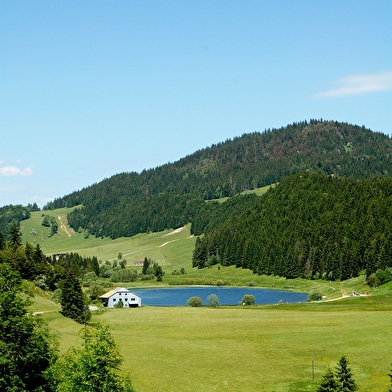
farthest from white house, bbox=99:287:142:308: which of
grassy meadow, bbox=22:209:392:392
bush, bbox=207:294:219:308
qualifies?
grassy meadow, bbox=22:209:392:392

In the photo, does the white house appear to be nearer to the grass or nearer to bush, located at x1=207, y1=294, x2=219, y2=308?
bush, located at x1=207, y1=294, x2=219, y2=308

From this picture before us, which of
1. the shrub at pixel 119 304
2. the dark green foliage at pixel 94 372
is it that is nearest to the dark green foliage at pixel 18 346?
the dark green foliage at pixel 94 372

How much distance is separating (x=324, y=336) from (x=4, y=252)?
69.2 m

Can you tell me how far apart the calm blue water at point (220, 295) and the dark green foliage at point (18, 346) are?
101919 millimetres

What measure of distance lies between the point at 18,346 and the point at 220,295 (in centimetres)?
13439

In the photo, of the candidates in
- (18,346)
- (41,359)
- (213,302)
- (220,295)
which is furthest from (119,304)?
(18,346)

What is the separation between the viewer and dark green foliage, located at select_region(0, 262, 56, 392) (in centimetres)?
4041

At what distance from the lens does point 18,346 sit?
41.6 m

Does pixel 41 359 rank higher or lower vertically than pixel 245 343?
higher

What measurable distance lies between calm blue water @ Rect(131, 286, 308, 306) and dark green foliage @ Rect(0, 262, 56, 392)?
102 meters

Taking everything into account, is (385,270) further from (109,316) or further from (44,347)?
(44,347)

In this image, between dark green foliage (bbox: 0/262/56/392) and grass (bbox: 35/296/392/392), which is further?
grass (bbox: 35/296/392/392)

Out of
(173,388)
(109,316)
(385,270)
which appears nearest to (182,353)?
(173,388)

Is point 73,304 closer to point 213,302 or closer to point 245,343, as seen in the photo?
point 245,343
